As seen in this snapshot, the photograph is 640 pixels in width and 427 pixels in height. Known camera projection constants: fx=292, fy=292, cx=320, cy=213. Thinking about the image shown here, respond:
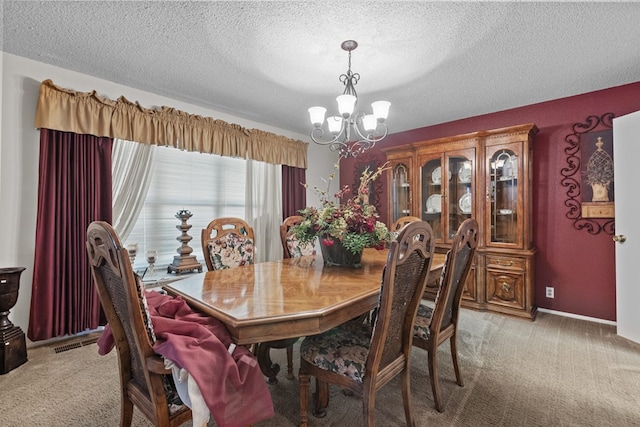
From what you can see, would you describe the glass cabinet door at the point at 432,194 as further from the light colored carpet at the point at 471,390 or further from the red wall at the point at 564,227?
the light colored carpet at the point at 471,390

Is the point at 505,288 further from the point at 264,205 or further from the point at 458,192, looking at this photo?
the point at 264,205

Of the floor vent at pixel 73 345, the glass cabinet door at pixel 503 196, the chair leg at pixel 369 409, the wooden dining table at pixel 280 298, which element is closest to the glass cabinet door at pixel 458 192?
the glass cabinet door at pixel 503 196

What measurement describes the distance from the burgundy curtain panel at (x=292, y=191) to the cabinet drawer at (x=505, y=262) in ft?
7.89

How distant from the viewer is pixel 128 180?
2793 millimetres

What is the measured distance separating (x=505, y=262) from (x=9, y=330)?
4.32m

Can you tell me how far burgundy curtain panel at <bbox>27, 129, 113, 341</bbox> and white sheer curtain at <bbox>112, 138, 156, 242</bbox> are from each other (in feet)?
0.51

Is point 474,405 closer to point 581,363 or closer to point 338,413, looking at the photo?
point 338,413

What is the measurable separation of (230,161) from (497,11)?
2.93 meters

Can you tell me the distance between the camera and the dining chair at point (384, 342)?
118 centimetres

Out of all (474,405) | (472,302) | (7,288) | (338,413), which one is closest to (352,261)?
(338,413)

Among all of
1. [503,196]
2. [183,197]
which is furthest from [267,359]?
[503,196]

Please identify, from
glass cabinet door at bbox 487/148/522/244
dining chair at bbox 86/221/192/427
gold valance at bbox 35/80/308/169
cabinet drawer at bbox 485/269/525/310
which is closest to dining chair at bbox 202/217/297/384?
dining chair at bbox 86/221/192/427

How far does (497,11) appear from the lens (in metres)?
1.72

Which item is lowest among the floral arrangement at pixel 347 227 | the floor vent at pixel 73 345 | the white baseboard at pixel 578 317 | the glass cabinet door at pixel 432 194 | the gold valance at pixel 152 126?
the floor vent at pixel 73 345
